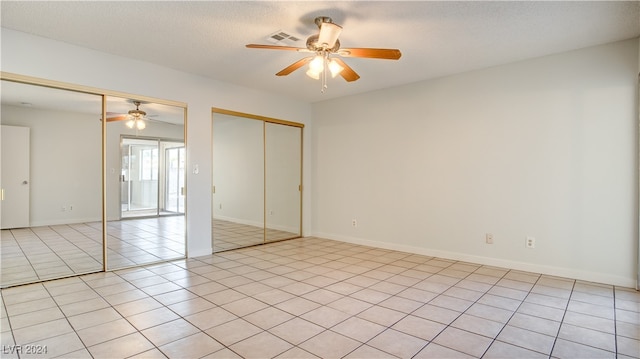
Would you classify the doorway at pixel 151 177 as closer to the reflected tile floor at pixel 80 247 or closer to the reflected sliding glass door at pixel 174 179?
the reflected sliding glass door at pixel 174 179

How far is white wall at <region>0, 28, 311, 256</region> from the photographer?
3.23 m

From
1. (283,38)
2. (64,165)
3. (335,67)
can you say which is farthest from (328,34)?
(64,165)

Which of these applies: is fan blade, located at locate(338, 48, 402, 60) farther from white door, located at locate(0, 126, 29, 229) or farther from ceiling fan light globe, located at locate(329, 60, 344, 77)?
white door, located at locate(0, 126, 29, 229)

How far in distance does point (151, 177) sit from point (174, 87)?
1398 mm

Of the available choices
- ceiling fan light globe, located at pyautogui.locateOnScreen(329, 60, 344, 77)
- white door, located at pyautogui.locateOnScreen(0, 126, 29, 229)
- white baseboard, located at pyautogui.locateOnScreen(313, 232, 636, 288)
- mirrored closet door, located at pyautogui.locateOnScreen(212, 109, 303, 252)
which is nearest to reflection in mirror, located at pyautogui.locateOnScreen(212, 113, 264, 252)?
mirrored closet door, located at pyautogui.locateOnScreen(212, 109, 303, 252)

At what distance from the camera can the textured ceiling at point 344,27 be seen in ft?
8.66

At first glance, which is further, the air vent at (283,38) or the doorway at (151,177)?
the doorway at (151,177)

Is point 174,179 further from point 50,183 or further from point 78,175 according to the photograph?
point 50,183

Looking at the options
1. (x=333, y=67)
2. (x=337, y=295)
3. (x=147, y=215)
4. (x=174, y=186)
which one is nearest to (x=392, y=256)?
(x=337, y=295)

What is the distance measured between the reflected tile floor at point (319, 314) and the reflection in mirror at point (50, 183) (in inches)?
20.4

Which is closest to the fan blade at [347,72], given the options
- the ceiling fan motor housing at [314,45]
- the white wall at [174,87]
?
the ceiling fan motor housing at [314,45]

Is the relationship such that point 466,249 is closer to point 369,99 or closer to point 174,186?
point 369,99

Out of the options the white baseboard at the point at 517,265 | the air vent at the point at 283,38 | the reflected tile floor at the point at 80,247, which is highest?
the air vent at the point at 283,38

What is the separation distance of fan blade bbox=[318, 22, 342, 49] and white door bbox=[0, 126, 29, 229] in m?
3.75
